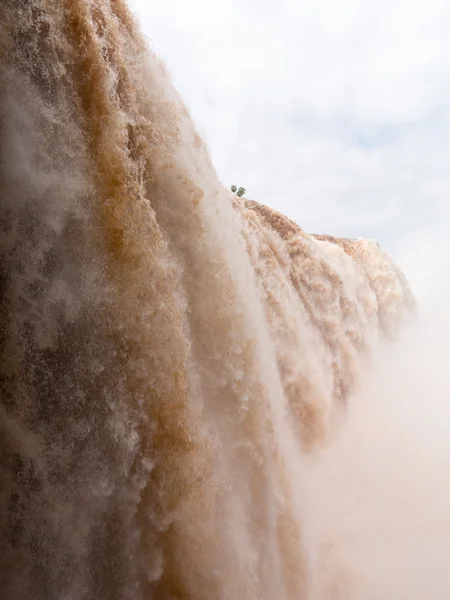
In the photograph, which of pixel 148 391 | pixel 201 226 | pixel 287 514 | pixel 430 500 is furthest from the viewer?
pixel 430 500

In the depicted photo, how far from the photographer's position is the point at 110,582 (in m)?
2.48

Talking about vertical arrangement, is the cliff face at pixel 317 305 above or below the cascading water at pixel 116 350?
above

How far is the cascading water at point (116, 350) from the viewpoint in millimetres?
2365

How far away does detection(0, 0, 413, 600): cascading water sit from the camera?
7.76ft

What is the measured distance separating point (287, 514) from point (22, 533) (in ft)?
6.82

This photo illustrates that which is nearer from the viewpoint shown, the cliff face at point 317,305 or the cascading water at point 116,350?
the cascading water at point 116,350

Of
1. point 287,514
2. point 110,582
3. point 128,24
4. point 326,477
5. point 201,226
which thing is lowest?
point 110,582

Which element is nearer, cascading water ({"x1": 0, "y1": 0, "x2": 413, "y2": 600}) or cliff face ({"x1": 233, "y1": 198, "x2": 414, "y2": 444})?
cascading water ({"x1": 0, "y1": 0, "x2": 413, "y2": 600})

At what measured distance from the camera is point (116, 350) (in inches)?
103

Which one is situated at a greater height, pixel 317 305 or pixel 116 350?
pixel 317 305

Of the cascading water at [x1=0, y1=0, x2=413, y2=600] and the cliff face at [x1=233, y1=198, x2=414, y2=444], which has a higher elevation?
the cliff face at [x1=233, y1=198, x2=414, y2=444]

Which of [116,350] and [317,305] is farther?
[317,305]

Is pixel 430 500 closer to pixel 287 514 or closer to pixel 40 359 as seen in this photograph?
pixel 287 514

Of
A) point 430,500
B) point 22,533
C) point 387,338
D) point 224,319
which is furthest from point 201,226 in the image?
point 387,338
